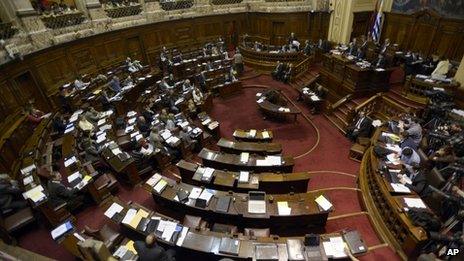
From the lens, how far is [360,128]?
9266 mm

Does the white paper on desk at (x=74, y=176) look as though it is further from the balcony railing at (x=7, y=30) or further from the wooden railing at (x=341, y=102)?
the wooden railing at (x=341, y=102)

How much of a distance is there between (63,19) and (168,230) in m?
11.6

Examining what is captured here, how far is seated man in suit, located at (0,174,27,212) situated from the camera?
6.43 metres

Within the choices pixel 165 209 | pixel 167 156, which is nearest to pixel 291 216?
pixel 165 209

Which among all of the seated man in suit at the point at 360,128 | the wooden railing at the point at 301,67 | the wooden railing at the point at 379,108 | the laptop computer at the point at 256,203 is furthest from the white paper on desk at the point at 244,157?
the wooden railing at the point at 301,67

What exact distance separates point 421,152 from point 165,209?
670 cm

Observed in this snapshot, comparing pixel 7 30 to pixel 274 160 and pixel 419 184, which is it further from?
pixel 419 184

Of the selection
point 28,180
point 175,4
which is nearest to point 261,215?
point 28,180

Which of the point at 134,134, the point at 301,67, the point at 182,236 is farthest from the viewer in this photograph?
the point at 301,67

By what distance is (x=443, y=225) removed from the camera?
4.89 meters

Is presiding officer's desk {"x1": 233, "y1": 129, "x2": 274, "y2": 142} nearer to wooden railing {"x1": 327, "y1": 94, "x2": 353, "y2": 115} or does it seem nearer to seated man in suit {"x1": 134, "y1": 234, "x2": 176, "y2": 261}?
wooden railing {"x1": 327, "y1": 94, "x2": 353, "y2": 115}

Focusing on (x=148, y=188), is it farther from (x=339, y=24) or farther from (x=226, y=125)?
(x=339, y=24)

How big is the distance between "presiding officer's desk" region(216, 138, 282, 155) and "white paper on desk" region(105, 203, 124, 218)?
11.7ft

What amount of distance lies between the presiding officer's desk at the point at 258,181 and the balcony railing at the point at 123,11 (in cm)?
1155
